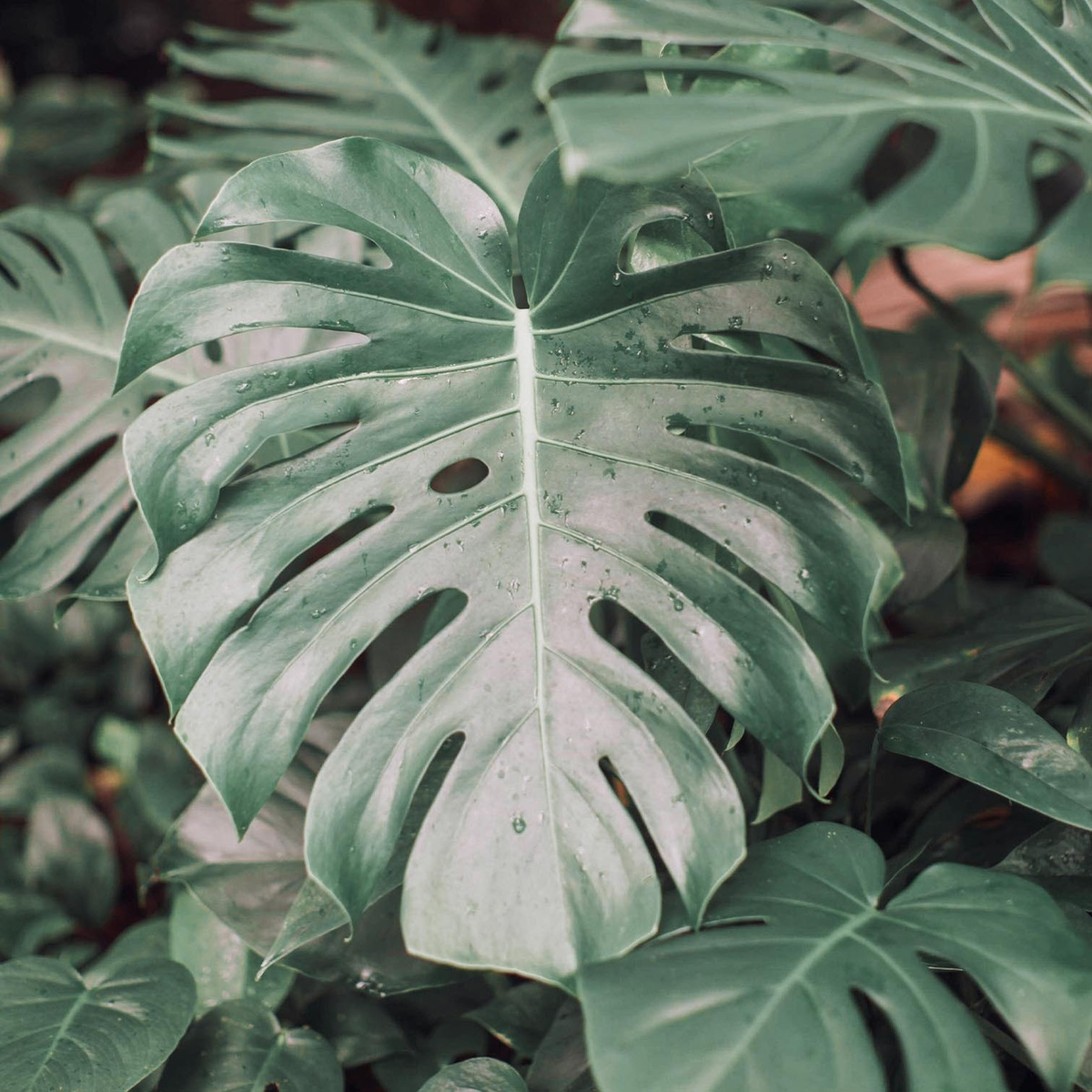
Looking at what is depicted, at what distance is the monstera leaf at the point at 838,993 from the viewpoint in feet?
1.53

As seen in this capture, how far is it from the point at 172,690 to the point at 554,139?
0.90 meters

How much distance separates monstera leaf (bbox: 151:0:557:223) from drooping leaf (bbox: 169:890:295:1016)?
831 mm

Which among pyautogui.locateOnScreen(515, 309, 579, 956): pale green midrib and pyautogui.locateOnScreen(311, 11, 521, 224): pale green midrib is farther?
pyautogui.locateOnScreen(311, 11, 521, 224): pale green midrib

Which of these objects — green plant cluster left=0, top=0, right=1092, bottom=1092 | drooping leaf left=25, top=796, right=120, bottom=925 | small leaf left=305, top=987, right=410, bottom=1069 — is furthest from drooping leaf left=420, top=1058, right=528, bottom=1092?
drooping leaf left=25, top=796, right=120, bottom=925

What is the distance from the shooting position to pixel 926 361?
3.46ft

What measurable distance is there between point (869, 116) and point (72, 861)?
4.07 feet

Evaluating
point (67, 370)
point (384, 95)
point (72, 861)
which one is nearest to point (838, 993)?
point (67, 370)

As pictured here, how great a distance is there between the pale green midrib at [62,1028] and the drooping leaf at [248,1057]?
92mm

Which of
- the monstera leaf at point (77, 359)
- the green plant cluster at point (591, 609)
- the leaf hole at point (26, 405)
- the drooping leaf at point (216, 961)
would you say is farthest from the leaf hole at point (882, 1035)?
the leaf hole at point (26, 405)

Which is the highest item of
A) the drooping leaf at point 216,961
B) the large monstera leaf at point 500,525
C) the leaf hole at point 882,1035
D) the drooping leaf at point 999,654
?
the large monstera leaf at point 500,525

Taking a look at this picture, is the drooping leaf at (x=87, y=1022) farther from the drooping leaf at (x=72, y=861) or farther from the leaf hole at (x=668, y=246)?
the leaf hole at (x=668, y=246)

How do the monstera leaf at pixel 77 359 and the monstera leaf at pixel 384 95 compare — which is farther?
the monstera leaf at pixel 384 95

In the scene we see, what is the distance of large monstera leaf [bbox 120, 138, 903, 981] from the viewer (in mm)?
593

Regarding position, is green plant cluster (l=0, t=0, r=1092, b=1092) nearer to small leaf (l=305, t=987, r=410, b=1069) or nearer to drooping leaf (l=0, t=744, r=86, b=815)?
small leaf (l=305, t=987, r=410, b=1069)
